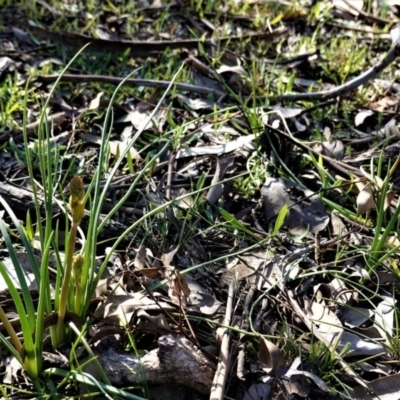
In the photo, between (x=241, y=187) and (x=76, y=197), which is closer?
(x=76, y=197)

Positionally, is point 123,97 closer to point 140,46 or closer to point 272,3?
point 140,46

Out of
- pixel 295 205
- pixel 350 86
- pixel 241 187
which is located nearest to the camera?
pixel 295 205

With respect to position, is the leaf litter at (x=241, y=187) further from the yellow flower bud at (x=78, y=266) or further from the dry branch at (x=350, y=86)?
the yellow flower bud at (x=78, y=266)

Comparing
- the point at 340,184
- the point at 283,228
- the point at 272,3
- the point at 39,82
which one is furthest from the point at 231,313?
the point at 272,3

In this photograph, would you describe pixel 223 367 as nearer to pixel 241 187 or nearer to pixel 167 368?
pixel 167 368

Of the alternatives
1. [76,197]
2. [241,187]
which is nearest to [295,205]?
[241,187]

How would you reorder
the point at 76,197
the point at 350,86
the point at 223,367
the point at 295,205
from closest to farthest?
the point at 76,197 → the point at 223,367 → the point at 295,205 → the point at 350,86

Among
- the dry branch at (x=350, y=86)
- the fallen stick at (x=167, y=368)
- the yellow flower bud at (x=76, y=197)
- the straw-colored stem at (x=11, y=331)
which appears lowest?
the fallen stick at (x=167, y=368)

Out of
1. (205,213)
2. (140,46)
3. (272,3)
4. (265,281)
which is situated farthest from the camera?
(272,3)

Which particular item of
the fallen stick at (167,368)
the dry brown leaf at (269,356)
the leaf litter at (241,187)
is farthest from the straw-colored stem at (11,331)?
the dry brown leaf at (269,356)
